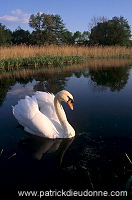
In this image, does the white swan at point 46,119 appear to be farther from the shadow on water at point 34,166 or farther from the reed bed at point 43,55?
the reed bed at point 43,55

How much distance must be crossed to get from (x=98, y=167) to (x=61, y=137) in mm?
1175

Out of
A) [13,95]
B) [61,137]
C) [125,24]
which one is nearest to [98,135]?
[61,137]

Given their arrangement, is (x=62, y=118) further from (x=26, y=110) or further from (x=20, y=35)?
(x=20, y=35)

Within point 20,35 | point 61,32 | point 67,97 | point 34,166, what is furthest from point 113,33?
point 34,166

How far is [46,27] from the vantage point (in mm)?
36125

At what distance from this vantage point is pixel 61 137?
411 cm

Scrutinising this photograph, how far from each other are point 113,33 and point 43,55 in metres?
17.3

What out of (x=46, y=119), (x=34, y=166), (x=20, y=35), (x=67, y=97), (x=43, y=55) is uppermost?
(x=20, y=35)

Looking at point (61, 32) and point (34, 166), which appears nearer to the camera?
point (34, 166)

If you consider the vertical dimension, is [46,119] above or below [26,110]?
below

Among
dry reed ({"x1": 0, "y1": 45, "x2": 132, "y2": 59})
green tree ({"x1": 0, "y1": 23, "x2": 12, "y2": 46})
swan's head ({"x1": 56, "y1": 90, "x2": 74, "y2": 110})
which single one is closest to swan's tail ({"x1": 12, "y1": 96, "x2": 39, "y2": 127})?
swan's head ({"x1": 56, "y1": 90, "x2": 74, "y2": 110})

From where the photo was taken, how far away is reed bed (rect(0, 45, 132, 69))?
1673 cm

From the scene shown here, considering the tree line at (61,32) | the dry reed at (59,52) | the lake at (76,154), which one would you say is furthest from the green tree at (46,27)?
the lake at (76,154)

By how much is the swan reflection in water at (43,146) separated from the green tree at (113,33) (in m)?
30.4
